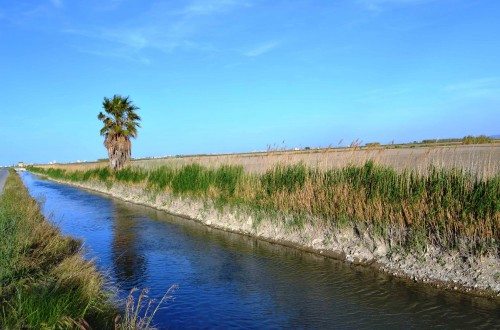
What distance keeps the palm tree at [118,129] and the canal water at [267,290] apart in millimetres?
23274

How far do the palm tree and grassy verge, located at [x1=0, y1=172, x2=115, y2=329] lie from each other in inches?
1039

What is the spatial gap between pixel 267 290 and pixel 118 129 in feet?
100

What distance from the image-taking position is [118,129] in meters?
35.8

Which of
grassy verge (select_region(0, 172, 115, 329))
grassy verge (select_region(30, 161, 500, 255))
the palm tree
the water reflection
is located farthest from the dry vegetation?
the palm tree

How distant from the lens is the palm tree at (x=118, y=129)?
35.4 m

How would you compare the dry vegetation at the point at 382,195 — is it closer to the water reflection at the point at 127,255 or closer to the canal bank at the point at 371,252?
the canal bank at the point at 371,252

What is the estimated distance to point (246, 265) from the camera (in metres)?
9.94

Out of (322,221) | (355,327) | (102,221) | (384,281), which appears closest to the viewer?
(355,327)

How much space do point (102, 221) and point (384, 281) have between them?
1277cm

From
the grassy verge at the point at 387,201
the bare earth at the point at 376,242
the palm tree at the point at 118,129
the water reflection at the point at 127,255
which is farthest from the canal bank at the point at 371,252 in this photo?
the palm tree at the point at 118,129

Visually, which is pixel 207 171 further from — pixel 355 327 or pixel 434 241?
pixel 355 327

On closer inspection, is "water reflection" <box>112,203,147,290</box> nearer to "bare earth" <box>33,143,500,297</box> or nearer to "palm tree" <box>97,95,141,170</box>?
"bare earth" <box>33,143,500,297</box>

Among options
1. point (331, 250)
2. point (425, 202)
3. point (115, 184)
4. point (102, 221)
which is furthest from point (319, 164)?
point (115, 184)

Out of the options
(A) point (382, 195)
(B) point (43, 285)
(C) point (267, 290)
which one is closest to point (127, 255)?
(C) point (267, 290)
